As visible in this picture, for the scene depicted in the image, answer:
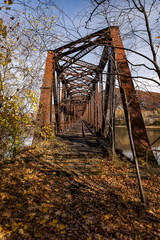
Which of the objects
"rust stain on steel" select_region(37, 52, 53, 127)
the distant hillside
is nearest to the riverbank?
"rust stain on steel" select_region(37, 52, 53, 127)

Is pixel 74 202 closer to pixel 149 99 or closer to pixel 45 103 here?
pixel 149 99

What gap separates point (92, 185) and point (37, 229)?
66.9 inches

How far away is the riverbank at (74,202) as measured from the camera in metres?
2.03

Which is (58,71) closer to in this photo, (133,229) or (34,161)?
(34,161)

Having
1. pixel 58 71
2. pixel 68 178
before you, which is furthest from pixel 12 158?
pixel 58 71

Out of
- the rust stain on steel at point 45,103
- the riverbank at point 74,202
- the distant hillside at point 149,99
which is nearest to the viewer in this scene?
the riverbank at point 74,202

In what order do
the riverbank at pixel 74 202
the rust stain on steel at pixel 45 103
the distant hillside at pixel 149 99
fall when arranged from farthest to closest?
the rust stain on steel at pixel 45 103 → the distant hillside at pixel 149 99 → the riverbank at pixel 74 202

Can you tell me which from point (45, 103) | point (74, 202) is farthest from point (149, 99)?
point (45, 103)

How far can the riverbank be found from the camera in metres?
2.03

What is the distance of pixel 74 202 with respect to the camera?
274 cm

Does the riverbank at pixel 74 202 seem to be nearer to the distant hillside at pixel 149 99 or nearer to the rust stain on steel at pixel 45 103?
the rust stain on steel at pixel 45 103

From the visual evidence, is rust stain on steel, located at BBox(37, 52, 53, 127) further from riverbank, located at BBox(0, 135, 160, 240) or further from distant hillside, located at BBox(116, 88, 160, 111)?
distant hillside, located at BBox(116, 88, 160, 111)

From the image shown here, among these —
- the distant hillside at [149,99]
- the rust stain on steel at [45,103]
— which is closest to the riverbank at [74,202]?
the rust stain on steel at [45,103]

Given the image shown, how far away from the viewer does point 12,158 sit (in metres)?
4.30
